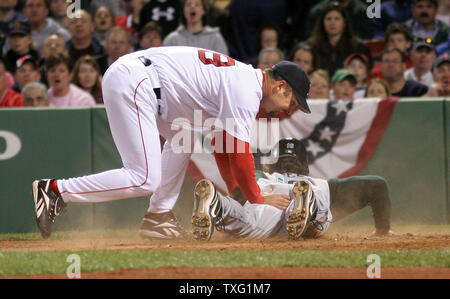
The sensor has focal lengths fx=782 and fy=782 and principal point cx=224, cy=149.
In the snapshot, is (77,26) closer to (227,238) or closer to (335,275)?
(227,238)

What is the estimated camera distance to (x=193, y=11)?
1029 cm

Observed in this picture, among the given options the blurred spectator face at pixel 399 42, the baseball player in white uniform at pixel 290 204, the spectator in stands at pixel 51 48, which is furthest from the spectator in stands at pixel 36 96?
the blurred spectator face at pixel 399 42

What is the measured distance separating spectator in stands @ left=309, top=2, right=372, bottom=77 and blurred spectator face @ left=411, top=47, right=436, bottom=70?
77 centimetres

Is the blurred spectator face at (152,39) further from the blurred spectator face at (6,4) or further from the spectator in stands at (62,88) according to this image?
the blurred spectator face at (6,4)

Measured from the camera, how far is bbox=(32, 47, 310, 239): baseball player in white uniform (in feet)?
19.7

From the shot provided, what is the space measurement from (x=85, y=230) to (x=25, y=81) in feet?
8.99

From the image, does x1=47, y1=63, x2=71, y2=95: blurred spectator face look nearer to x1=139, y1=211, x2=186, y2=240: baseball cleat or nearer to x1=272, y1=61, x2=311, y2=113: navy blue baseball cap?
x1=139, y1=211, x2=186, y2=240: baseball cleat

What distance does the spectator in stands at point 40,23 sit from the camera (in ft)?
37.5

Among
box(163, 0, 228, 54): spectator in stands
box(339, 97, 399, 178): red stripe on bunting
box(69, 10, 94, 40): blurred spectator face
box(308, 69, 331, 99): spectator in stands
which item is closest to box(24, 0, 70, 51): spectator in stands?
box(69, 10, 94, 40): blurred spectator face

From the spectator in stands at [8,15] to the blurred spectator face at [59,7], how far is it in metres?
0.52

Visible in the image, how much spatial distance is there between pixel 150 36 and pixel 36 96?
6.94ft

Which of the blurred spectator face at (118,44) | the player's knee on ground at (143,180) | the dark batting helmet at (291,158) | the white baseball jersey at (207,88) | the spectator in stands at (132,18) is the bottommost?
the player's knee on ground at (143,180)

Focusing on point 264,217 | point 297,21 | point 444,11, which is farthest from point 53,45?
point 444,11

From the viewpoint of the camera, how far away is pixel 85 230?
8242 mm
